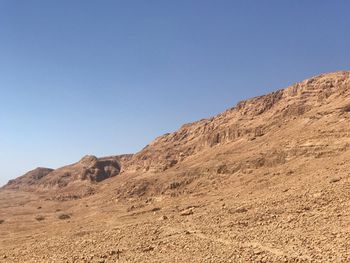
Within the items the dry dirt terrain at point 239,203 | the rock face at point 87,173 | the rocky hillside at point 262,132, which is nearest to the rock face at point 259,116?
the rocky hillside at point 262,132

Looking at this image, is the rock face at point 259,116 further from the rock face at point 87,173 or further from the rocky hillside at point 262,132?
the rock face at point 87,173

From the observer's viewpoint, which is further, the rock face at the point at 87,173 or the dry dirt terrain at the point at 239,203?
the rock face at the point at 87,173

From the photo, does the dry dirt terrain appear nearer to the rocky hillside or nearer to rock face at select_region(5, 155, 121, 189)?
the rocky hillside

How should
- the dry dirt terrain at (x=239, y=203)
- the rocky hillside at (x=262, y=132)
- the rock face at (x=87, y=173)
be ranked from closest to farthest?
the dry dirt terrain at (x=239, y=203)
the rocky hillside at (x=262, y=132)
the rock face at (x=87, y=173)

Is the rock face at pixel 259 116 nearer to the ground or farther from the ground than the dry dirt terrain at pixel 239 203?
farther from the ground

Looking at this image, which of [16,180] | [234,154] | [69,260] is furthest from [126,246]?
[16,180]

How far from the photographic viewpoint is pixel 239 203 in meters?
23.5

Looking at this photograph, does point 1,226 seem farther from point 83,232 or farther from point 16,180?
point 16,180

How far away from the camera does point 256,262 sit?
1320cm

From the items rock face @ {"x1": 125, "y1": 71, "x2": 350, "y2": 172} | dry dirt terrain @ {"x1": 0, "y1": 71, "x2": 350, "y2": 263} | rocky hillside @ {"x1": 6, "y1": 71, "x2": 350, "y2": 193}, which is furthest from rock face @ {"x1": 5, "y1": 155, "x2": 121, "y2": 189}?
dry dirt terrain @ {"x1": 0, "y1": 71, "x2": 350, "y2": 263}

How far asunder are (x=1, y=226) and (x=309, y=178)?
26.2m

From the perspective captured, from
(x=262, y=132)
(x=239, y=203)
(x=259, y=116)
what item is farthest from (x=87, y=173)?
(x=239, y=203)

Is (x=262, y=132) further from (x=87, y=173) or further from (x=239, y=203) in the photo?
(x=87, y=173)

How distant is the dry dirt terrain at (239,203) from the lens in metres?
15.6
